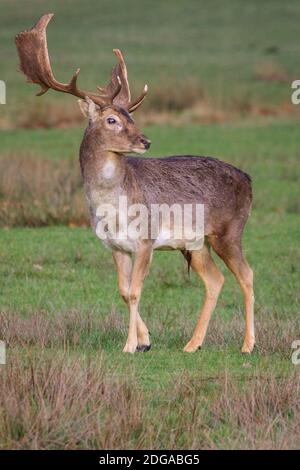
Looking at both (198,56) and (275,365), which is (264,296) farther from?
(198,56)

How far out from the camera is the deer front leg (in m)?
11.1

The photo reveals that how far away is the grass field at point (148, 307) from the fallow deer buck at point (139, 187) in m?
0.44

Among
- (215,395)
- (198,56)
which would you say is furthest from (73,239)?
(198,56)

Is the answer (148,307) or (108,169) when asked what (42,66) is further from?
(148,307)

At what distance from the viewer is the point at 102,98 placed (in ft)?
36.9

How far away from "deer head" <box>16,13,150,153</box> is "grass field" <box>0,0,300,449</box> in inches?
70.1

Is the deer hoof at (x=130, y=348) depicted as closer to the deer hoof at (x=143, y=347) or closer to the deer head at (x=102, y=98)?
the deer hoof at (x=143, y=347)

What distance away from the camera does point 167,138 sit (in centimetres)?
2742
